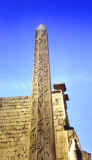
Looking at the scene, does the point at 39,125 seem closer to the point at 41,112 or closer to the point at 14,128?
the point at 41,112

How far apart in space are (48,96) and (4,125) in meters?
2.49

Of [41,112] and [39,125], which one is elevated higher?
[41,112]

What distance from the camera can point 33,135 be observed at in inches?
109

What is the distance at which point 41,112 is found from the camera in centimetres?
306

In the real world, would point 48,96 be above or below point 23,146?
above

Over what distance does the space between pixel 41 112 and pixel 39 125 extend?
26 cm

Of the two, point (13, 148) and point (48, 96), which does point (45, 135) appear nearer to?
point (48, 96)

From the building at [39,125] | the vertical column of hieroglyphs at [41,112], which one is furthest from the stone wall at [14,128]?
the vertical column of hieroglyphs at [41,112]

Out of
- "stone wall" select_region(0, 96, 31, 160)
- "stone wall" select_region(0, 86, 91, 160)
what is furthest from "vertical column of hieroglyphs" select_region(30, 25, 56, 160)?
"stone wall" select_region(0, 96, 31, 160)

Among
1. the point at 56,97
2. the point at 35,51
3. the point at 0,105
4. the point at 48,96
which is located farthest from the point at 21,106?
the point at 48,96

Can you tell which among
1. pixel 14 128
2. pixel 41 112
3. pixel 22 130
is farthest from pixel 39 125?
pixel 14 128

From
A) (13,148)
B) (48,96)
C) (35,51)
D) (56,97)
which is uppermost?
(35,51)

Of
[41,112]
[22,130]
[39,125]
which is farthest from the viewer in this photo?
[22,130]

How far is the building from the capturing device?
2725 mm
